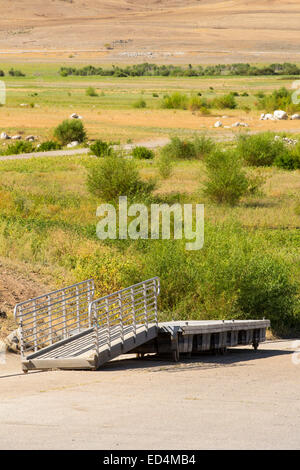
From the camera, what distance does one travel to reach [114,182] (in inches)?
1528

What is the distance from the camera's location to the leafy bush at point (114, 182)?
127ft

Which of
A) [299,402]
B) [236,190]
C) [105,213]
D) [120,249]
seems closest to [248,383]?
[299,402]

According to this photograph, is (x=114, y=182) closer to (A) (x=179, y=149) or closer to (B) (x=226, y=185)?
(B) (x=226, y=185)

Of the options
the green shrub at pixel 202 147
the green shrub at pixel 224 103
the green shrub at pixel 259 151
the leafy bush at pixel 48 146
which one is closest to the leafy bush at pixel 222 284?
the green shrub at pixel 259 151

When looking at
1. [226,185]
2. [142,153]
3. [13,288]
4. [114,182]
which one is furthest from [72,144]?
[13,288]

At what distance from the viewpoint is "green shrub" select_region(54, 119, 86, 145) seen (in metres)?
63.0

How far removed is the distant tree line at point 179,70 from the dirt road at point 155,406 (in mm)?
131820

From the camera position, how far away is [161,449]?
31.1 feet

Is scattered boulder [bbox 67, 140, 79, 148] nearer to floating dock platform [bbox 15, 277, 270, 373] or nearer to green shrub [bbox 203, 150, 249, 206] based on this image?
green shrub [bbox 203, 150, 249, 206]

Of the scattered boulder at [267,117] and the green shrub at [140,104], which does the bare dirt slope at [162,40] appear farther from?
the scattered boulder at [267,117]

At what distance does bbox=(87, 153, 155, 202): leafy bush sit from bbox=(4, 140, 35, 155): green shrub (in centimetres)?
1810

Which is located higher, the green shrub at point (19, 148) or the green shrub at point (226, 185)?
the green shrub at point (226, 185)

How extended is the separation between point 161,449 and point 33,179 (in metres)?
33.9

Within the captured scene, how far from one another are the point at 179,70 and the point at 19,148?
97.0 metres
